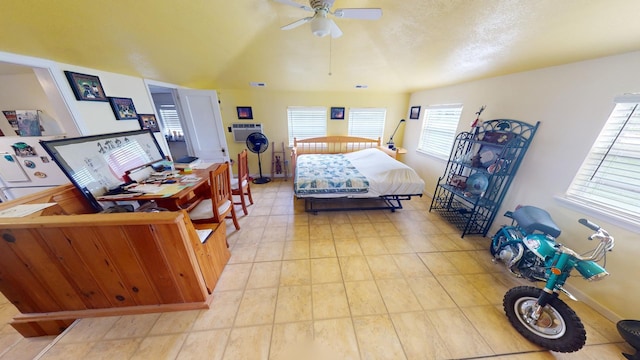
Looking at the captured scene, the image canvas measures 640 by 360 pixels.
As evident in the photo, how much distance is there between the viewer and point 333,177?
2867 millimetres

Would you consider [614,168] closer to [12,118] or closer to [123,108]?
[123,108]

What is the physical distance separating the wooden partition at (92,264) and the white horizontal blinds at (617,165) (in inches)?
136

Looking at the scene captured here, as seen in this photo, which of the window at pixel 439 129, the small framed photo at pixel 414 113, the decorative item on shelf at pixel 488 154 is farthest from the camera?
the small framed photo at pixel 414 113

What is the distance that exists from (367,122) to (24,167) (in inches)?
216

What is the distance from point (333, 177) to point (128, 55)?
2.91m

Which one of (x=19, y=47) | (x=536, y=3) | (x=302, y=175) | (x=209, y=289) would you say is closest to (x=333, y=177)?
(x=302, y=175)

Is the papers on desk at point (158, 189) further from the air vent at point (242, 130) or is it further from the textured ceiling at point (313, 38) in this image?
the air vent at point (242, 130)

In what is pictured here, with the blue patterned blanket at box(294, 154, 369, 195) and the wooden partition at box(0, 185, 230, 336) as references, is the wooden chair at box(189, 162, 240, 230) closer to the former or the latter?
the wooden partition at box(0, 185, 230, 336)

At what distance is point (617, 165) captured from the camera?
151 cm

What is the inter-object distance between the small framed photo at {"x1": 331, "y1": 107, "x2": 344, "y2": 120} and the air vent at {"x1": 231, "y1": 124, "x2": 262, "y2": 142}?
1.72m

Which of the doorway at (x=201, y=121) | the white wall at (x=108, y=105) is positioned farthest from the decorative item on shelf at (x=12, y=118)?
the doorway at (x=201, y=121)

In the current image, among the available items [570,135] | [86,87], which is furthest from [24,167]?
A: [570,135]

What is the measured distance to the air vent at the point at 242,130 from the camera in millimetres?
4150

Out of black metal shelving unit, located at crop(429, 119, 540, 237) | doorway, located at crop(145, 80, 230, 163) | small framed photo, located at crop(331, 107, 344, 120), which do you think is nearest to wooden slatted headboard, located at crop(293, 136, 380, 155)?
small framed photo, located at crop(331, 107, 344, 120)
